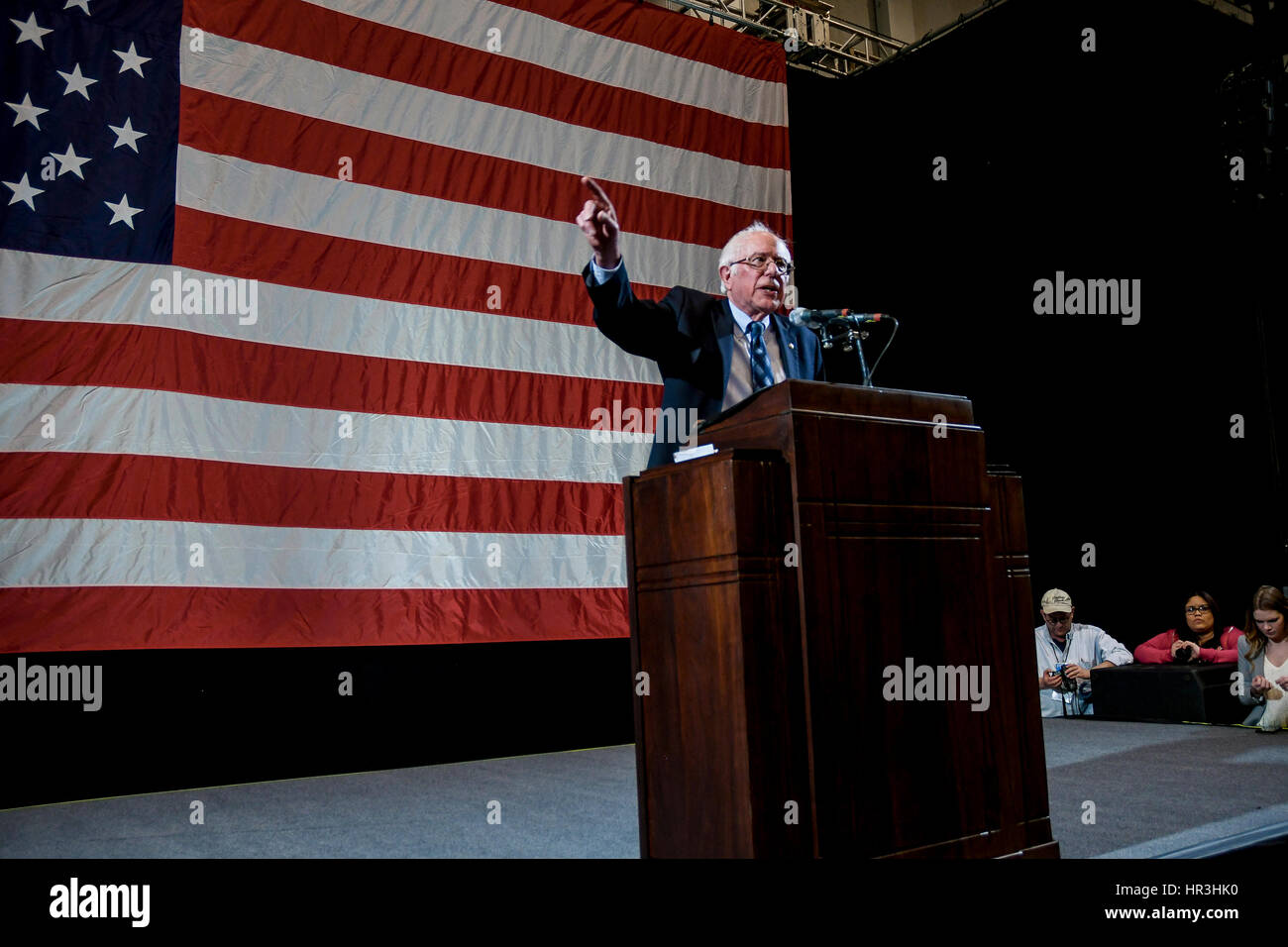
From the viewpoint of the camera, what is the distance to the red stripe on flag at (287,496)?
146 inches

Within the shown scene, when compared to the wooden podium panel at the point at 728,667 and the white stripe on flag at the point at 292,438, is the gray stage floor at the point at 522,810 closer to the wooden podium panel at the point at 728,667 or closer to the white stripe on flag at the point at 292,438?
the wooden podium panel at the point at 728,667

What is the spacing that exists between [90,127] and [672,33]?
2.99m

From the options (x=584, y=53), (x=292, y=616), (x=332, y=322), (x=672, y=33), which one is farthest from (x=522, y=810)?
(x=672, y=33)

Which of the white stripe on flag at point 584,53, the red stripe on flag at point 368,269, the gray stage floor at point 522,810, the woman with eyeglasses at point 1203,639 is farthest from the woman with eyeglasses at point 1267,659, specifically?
the white stripe on flag at point 584,53

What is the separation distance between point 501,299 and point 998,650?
3316 millimetres

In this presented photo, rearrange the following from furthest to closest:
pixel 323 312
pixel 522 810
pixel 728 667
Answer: pixel 323 312 → pixel 522 810 → pixel 728 667

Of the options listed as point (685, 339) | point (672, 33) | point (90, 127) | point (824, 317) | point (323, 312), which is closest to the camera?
point (824, 317)

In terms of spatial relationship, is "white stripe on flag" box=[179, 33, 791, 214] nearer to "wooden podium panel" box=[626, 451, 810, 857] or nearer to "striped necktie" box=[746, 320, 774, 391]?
"striped necktie" box=[746, 320, 774, 391]

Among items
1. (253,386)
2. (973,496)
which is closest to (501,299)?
(253,386)

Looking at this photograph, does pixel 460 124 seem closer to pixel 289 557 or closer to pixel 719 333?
pixel 289 557

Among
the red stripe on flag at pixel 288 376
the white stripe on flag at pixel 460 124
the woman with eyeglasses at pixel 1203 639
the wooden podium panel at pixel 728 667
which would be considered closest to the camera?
the wooden podium panel at pixel 728 667

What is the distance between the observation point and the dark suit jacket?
2.38 m

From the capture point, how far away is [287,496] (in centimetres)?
412

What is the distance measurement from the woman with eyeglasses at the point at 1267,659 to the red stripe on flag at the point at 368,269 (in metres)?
3.29
